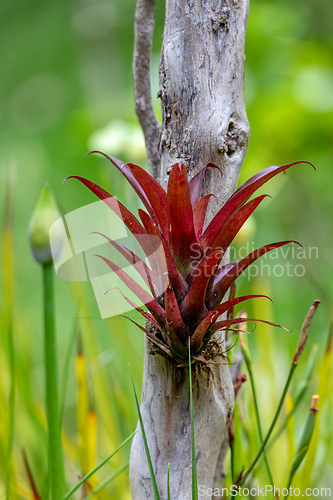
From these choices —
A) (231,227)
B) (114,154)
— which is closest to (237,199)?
(231,227)

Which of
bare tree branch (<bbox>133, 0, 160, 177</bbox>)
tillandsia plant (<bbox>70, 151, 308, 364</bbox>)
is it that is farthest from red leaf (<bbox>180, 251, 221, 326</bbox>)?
bare tree branch (<bbox>133, 0, 160, 177</bbox>)

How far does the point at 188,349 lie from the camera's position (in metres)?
0.24

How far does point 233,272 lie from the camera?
0.24 m

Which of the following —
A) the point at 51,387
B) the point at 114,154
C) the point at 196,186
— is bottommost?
the point at 51,387

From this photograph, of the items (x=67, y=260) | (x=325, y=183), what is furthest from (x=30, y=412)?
(x=325, y=183)

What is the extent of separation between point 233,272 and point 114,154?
1.44 feet

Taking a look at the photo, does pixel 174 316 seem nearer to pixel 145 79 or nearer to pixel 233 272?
pixel 233 272

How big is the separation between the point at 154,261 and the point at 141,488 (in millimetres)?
126

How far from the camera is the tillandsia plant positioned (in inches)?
9.1

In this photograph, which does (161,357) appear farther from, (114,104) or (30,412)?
(114,104)

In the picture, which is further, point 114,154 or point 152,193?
point 114,154

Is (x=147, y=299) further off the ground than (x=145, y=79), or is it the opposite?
(x=145, y=79)

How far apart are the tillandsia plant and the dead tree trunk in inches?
0.8

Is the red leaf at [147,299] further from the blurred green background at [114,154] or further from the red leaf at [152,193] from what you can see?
the blurred green background at [114,154]
